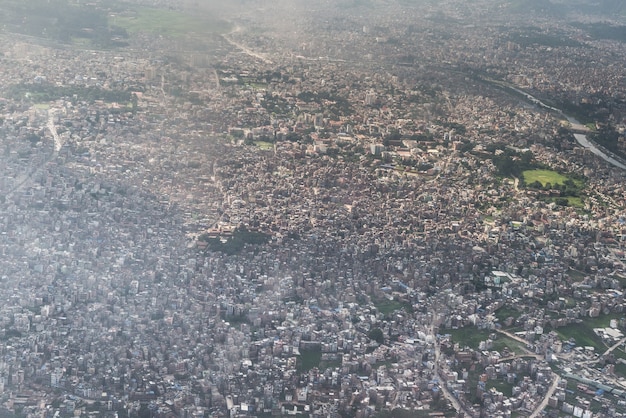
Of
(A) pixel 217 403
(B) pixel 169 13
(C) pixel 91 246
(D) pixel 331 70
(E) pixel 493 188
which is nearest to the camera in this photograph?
(A) pixel 217 403

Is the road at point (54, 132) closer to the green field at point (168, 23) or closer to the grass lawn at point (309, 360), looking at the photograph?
the green field at point (168, 23)

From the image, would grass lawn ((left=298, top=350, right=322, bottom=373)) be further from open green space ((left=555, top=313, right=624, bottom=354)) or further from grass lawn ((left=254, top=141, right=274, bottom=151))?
grass lawn ((left=254, top=141, right=274, bottom=151))

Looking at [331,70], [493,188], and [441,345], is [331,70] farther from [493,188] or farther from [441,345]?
[441,345]

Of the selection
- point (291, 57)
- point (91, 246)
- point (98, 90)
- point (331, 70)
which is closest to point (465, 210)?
point (91, 246)

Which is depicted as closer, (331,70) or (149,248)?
(149,248)

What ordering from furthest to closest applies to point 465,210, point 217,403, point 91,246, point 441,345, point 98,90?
point 98,90 < point 465,210 < point 91,246 < point 441,345 < point 217,403

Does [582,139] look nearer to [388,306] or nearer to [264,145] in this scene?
[264,145]

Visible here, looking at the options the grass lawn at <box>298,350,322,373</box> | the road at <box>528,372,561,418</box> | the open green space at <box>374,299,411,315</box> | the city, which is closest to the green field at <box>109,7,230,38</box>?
the city
